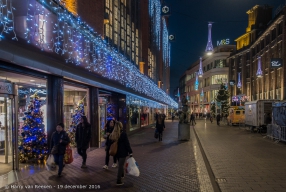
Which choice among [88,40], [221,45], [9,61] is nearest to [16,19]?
[9,61]

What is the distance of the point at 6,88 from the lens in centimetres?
876

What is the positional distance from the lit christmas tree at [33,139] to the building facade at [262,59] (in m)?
24.1

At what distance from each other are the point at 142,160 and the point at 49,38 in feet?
17.4

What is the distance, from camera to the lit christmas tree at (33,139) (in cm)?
1048

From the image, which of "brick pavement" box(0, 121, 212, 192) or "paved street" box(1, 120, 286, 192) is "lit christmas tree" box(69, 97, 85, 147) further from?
"brick pavement" box(0, 121, 212, 192)

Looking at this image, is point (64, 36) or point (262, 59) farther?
point (262, 59)

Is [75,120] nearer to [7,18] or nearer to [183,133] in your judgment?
[7,18]

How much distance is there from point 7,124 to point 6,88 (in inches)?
55.7

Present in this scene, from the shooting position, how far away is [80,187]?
7.23 meters

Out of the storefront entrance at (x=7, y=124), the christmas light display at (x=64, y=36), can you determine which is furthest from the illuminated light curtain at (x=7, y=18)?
the storefront entrance at (x=7, y=124)

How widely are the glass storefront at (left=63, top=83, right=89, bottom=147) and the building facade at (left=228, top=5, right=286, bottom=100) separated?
20.5 metres

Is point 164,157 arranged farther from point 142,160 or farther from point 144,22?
point 144,22

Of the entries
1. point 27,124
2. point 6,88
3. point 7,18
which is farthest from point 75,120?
point 7,18

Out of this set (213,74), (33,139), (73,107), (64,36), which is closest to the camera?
(33,139)
